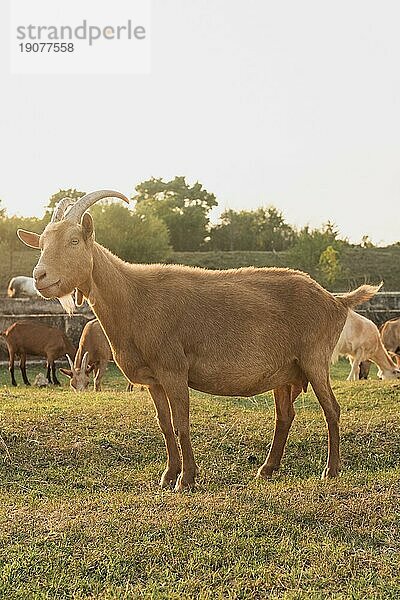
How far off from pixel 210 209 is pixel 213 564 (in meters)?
50.0

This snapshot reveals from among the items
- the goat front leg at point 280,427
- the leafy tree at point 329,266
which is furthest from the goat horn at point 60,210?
the leafy tree at point 329,266

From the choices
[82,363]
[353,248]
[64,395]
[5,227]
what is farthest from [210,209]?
[64,395]

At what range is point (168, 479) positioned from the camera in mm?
→ 7207

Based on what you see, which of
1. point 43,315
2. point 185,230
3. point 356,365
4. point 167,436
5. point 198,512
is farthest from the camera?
point 185,230

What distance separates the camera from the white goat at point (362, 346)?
17562mm

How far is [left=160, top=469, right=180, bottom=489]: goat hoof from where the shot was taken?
282 inches

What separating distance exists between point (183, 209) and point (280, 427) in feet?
149

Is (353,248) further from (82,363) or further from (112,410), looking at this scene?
(112,410)

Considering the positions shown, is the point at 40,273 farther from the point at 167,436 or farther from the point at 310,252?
the point at 310,252

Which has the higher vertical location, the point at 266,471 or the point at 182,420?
the point at 182,420

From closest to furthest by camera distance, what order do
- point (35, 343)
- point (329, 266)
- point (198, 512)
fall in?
point (198, 512) → point (35, 343) → point (329, 266)

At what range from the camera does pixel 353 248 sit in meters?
48.7

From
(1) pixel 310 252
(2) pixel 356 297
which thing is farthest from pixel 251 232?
(2) pixel 356 297

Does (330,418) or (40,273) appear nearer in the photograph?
(40,273)
